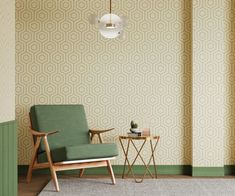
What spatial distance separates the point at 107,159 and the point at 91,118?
1045 mm

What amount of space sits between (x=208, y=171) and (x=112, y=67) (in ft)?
5.85

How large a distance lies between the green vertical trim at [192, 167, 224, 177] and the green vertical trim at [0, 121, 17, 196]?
273cm

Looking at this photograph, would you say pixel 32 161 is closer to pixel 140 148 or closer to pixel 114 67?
pixel 140 148

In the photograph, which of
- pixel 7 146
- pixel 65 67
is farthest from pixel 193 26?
pixel 7 146

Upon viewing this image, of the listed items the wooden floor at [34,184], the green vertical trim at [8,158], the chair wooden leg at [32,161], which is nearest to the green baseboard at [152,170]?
the wooden floor at [34,184]

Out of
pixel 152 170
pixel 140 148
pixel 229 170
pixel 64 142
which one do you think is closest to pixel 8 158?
pixel 64 142

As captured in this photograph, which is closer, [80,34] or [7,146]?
[7,146]

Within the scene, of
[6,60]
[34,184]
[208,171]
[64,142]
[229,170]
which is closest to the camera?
[6,60]

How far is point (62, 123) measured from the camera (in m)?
6.02

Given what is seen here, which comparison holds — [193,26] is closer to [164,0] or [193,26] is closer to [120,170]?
[164,0]

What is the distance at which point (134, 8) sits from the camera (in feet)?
21.4

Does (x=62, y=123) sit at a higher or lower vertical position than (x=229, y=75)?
lower

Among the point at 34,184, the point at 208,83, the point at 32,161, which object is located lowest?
the point at 34,184

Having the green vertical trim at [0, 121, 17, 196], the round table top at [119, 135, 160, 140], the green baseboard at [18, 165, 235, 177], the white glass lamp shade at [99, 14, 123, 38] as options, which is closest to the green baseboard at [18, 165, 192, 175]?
the green baseboard at [18, 165, 235, 177]
